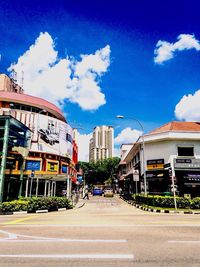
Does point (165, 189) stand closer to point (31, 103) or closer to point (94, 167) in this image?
point (31, 103)

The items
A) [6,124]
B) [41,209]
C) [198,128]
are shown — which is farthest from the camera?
[198,128]

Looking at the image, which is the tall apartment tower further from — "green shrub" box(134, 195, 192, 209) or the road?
the road

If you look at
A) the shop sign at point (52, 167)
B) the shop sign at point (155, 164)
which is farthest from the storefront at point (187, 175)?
the shop sign at point (52, 167)

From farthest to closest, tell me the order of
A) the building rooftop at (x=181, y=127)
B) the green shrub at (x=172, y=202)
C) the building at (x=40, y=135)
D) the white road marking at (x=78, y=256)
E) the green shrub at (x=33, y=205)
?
1. the building at (x=40, y=135)
2. the building rooftop at (x=181, y=127)
3. the green shrub at (x=172, y=202)
4. the green shrub at (x=33, y=205)
5. the white road marking at (x=78, y=256)

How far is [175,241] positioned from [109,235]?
2.31 meters

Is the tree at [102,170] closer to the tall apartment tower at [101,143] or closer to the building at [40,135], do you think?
the tall apartment tower at [101,143]

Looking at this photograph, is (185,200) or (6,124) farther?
(6,124)

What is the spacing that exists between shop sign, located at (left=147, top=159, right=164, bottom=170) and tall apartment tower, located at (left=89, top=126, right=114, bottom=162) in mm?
89624

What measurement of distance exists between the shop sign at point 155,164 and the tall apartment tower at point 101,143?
89624 millimetres

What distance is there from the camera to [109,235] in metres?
8.58

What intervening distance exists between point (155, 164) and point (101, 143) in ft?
308

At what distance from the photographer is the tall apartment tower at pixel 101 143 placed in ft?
393

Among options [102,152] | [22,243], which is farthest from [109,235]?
[102,152]

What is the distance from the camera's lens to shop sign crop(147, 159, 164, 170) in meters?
28.6
